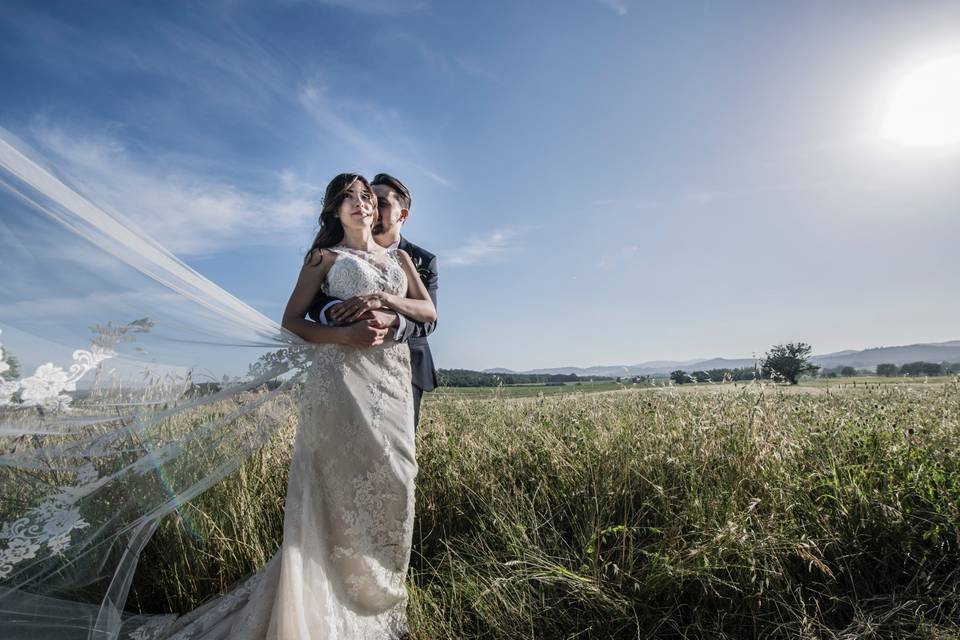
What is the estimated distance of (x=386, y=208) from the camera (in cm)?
364

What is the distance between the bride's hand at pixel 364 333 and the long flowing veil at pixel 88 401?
31.0 inches

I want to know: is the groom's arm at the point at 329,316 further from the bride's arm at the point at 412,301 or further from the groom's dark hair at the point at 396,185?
the groom's dark hair at the point at 396,185

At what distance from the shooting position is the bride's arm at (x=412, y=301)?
291 centimetres

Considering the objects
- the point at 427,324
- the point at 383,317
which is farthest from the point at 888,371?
the point at 383,317

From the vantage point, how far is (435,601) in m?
2.80

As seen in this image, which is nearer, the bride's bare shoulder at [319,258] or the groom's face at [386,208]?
the bride's bare shoulder at [319,258]

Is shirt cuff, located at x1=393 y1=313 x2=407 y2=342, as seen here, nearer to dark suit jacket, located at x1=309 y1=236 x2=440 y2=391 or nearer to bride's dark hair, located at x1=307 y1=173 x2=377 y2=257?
dark suit jacket, located at x1=309 y1=236 x2=440 y2=391

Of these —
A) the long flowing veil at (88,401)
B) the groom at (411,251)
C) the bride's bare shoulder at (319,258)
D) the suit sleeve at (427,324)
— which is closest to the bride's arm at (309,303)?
the bride's bare shoulder at (319,258)

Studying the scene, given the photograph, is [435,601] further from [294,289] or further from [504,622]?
[294,289]

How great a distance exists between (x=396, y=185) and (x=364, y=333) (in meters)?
1.48

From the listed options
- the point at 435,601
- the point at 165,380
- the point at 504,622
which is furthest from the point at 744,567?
the point at 165,380

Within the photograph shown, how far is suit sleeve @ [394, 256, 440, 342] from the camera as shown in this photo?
299 cm

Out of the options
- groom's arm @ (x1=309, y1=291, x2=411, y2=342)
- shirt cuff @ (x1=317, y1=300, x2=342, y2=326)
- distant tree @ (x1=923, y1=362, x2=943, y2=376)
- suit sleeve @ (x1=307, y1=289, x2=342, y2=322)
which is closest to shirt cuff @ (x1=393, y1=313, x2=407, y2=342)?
groom's arm @ (x1=309, y1=291, x2=411, y2=342)

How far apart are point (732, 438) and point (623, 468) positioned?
0.72m
